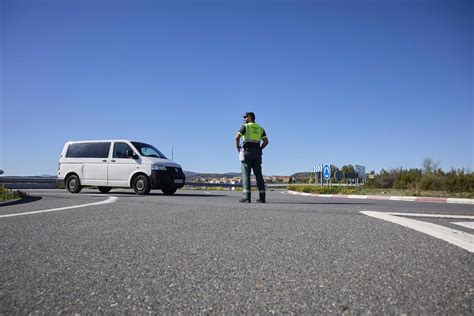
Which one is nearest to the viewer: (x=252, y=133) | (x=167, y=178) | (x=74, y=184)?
(x=252, y=133)

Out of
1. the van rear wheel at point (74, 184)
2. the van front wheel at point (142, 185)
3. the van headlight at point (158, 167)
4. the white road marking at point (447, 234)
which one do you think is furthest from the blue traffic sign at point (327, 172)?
the white road marking at point (447, 234)

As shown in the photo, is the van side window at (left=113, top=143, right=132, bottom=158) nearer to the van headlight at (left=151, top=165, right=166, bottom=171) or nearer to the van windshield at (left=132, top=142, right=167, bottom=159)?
the van windshield at (left=132, top=142, right=167, bottom=159)

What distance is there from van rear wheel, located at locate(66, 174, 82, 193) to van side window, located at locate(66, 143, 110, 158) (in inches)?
31.1

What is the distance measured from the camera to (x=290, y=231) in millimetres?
3650

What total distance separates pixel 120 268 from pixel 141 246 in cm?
67

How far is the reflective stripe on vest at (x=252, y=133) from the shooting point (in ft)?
27.5

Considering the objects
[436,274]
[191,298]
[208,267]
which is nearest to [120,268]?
[208,267]

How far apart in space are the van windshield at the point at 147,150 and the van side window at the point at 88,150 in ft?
3.78

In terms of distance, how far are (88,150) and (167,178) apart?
10.7 ft

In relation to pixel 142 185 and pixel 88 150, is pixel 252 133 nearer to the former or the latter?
pixel 142 185

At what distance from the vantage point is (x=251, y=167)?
339 inches

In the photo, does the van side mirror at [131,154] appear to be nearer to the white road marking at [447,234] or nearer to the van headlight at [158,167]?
the van headlight at [158,167]

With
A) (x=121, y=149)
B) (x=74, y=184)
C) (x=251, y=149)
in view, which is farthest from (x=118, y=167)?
(x=251, y=149)

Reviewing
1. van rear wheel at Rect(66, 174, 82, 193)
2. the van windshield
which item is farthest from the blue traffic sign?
van rear wheel at Rect(66, 174, 82, 193)
